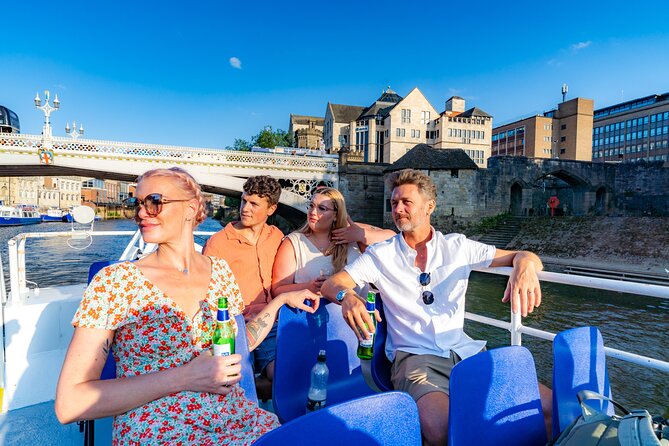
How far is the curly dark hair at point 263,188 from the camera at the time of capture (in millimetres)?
2836

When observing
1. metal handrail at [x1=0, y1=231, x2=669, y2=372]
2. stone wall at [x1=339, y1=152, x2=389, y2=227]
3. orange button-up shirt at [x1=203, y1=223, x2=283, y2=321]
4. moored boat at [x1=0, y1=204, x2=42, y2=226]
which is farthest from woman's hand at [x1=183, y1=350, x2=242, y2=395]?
moored boat at [x1=0, y1=204, x2=42, y2=226]

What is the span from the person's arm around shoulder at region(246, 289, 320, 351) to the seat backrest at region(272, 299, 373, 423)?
44 millimetres

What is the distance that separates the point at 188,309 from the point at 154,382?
278 millimetres

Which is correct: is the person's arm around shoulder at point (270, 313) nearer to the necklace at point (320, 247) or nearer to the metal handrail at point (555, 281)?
the necklace at point (320, 247)

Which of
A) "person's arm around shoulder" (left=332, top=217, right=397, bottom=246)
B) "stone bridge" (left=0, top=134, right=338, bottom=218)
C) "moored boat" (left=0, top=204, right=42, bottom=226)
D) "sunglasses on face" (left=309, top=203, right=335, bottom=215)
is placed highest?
"stone bridge" (left=0, top=134, right=338, bottom=218)

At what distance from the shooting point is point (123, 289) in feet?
4.28

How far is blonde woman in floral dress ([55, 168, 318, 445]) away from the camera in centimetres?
118

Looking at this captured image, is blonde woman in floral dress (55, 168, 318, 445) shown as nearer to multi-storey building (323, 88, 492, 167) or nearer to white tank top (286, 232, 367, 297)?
white tank top (286, 232, 367, 297)

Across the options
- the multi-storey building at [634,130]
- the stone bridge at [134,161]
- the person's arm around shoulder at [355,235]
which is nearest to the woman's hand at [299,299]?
the person's arm around shoulder at [355,235]

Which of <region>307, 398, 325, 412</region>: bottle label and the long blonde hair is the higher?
the long blonde hair

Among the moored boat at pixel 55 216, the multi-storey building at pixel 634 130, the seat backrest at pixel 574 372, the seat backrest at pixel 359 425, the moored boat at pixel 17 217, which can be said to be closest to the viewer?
the seat backrest at pixel 359 425

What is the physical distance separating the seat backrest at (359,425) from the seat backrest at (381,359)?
1.12 m

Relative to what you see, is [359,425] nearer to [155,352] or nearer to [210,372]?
[210,372]

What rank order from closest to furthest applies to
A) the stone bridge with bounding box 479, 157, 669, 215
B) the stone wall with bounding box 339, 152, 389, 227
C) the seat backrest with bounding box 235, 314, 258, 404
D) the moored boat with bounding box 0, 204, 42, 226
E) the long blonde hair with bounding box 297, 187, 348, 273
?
the seat backrest with bounding box 235, 314, 258, 404 → the long blonde hair with bounding box 297, 187, 348, 273 → the stone bridge with bounding box 479, 157, 669, 215 → the stone wall with bounding box 339, 152, 389, 227 → the moored boat with bounding box 0, 204, 42, 226
